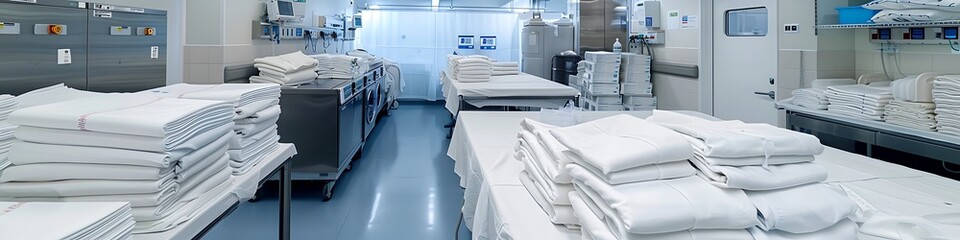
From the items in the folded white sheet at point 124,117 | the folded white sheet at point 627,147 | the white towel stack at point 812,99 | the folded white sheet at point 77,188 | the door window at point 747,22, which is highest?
the door window at point 747,22

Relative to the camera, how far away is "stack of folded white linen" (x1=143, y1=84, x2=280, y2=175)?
1528 millimetres

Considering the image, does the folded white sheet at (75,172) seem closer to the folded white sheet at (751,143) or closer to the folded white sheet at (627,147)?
the folded white sheet at (627,147)

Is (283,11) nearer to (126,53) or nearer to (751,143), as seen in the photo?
(126,53)

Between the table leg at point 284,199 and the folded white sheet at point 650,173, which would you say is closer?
the folded white sheet at point 650,173

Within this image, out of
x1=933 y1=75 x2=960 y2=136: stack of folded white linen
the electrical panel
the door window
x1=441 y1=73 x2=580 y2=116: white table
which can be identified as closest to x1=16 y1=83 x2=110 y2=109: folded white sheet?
x1=441 y1=73 x2=580 y2=116: white table

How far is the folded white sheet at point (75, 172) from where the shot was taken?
1069 mm

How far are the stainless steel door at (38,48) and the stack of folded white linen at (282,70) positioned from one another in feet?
3.95

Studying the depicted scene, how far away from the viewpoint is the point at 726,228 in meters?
0.88

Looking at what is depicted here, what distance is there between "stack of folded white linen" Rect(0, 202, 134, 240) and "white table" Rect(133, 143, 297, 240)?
0.14 metres

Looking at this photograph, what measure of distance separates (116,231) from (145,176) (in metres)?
0.19

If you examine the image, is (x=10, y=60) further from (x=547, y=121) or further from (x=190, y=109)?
(x=547, y=121)

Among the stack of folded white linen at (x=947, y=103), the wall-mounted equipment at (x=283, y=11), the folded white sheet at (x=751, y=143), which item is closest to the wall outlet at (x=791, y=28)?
the stack of folded white linen at (x=947, y=103)

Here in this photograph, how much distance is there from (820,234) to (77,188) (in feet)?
4.91

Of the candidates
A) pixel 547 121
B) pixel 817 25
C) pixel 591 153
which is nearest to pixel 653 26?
pixel 817 25
